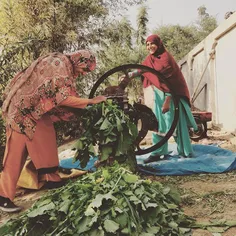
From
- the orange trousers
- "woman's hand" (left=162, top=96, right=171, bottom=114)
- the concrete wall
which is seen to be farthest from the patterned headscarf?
the concrete wall

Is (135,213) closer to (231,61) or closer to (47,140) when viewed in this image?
(47,140)

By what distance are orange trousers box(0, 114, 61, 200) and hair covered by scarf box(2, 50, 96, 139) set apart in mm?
89

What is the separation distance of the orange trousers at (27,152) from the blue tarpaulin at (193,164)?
70 cm

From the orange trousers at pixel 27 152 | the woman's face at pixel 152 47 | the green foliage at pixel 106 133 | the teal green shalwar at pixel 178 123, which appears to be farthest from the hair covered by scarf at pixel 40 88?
the teal green shalwar at pixel 178 123

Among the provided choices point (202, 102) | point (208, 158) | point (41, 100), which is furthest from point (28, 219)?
point (202, 102)

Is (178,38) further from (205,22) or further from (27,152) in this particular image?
(27,152)

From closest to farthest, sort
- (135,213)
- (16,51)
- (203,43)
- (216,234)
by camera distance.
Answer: (135,213)
(216,234)
(16,51)
(203,43)

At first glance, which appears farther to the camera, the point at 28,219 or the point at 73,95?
the point at 73,95

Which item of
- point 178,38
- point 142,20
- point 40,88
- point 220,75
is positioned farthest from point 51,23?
point 178,38

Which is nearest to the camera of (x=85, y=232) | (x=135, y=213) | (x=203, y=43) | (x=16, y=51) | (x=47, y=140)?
(x=85, y=232)

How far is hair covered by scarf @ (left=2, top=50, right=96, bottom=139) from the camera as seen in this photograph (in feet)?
11.4

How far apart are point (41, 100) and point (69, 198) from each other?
4.69 feet

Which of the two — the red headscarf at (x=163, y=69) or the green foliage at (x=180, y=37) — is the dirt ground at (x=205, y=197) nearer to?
the red headscarf at (x=163, y=69)

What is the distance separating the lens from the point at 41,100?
3543 millimetres
